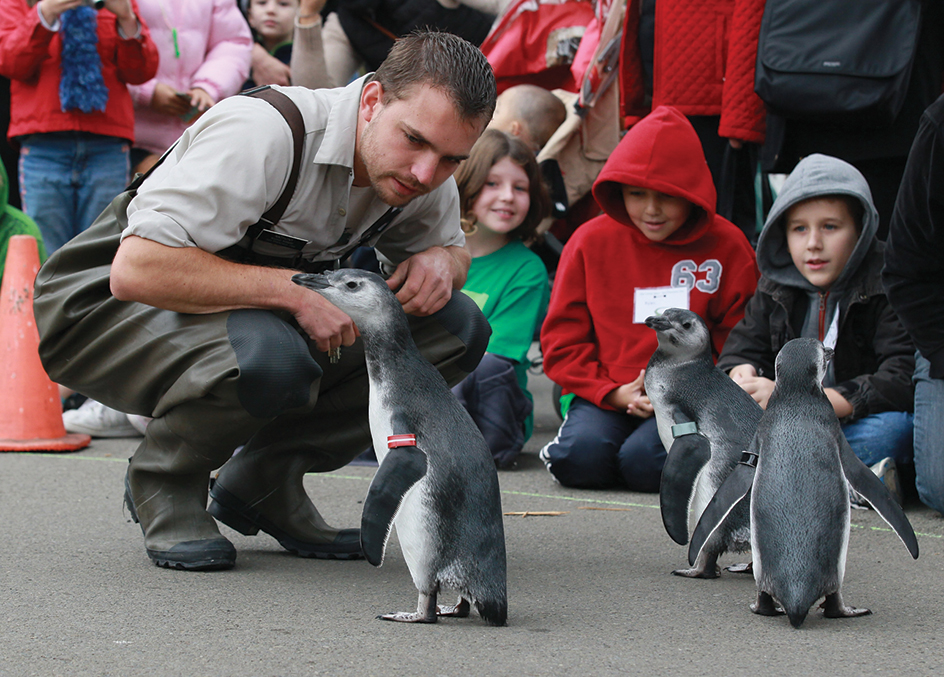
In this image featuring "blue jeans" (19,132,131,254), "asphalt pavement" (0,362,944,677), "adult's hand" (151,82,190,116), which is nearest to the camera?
"asphalt pavement" (0,362,944,677)

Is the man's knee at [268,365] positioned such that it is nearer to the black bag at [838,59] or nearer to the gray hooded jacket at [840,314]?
the gray hooded jacket at [840,314]

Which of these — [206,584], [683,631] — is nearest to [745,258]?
[683,631]

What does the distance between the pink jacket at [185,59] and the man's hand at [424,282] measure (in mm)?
3152

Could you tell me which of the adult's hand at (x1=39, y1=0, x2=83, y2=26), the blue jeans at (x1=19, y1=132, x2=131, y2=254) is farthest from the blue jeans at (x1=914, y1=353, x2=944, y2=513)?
the adult's hand at (x1=39, y1=0, x2=83, y2=26)

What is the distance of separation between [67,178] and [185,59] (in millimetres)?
978

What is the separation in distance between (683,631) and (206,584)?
110cm

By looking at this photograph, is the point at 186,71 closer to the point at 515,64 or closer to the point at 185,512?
the point at 515,64

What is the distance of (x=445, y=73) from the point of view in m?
2.39

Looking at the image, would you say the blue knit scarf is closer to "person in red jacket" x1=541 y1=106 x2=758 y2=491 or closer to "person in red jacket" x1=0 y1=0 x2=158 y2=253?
"person in red jacket" x1=0 y1=0 x2=158 y2=253

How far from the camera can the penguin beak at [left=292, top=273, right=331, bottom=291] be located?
234 cm

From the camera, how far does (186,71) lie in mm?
5637

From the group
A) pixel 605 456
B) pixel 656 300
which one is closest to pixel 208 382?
pixel 605 456

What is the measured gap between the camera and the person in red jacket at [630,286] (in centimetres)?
386

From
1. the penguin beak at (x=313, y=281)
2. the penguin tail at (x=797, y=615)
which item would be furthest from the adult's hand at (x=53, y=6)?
the penguin tail at (x=797, y=615)
